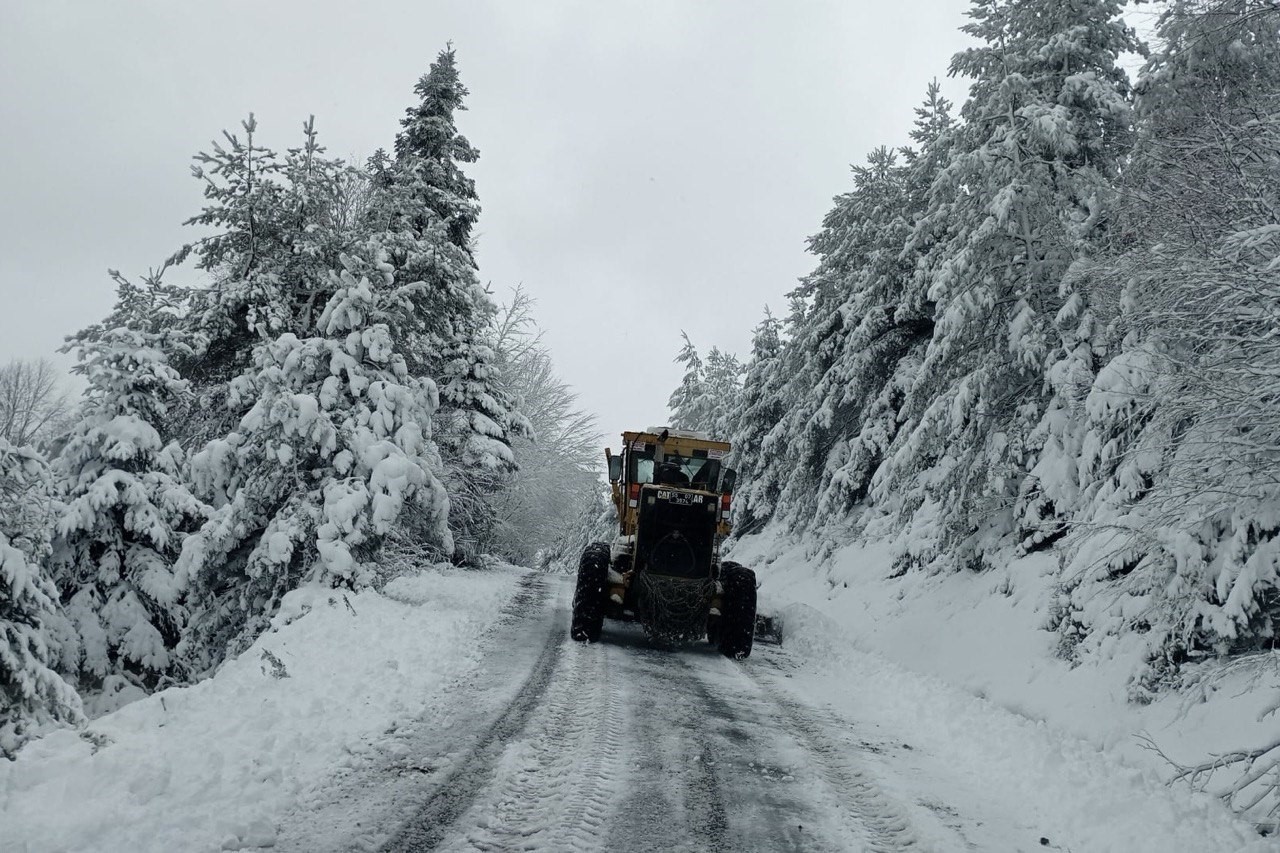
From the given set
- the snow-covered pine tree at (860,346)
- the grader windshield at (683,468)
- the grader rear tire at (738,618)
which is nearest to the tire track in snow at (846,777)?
the grader rear tire at (738,618)

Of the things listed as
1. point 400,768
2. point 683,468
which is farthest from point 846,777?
point 683,468

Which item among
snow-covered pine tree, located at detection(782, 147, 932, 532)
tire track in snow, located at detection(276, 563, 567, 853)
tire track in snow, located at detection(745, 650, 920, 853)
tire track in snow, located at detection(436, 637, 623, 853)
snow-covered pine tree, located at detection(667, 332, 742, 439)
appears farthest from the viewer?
snow-covered pine tree, located at detection(667, 332, 742, 439)

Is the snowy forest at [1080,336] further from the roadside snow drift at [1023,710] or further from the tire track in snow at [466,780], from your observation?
the tire track in snow at [466,780]

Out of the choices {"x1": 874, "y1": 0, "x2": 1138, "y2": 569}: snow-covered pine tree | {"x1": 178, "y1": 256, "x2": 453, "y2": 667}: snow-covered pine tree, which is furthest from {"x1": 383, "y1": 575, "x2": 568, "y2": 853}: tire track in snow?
{"x1": 874, "y1": 0, "x2": 1138, "y2": 569}: snow-covered pine tree

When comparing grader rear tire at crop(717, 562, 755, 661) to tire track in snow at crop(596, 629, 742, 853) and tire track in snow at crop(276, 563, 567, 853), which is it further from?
tire track in snow at crop(276, 563, 567, 853)

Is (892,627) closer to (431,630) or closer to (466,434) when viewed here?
(431,630)

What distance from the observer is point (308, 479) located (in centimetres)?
1223

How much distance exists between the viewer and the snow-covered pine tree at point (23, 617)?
20.7 feet

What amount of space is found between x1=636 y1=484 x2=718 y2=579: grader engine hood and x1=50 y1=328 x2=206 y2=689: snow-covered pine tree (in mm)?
6648

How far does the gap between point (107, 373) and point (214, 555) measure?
3.03 metres

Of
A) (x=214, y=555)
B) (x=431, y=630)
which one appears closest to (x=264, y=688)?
(x=431, y=630)

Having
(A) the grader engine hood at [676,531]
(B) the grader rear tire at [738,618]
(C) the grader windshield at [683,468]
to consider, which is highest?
(C) the grader windshield at [683,468]

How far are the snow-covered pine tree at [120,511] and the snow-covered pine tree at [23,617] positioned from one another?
12.2ft

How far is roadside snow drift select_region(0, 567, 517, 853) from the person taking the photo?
3918 mm
